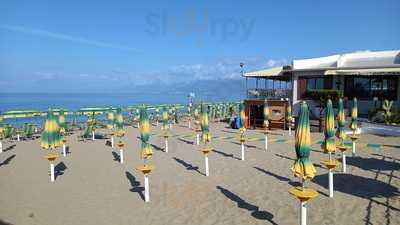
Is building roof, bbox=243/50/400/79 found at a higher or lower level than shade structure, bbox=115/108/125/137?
higher

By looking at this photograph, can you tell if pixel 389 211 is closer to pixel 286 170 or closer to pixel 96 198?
pixel 286 170

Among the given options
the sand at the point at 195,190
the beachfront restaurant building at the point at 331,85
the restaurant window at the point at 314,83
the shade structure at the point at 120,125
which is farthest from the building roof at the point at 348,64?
the shade structure at the point at 120,125

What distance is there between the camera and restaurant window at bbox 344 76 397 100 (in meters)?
22.5

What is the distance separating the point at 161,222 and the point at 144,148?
2.31 m

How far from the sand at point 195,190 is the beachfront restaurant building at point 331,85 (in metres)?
7.56

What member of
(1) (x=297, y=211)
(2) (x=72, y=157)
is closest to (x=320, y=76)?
(2) (x=72, y=157)

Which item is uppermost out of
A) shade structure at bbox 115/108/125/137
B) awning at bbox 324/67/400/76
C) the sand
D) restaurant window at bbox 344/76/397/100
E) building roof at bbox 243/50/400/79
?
building roof at bbox 243/50/400/79

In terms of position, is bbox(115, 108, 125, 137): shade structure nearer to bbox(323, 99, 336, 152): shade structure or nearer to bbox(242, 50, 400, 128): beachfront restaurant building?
Result: bbox(323, 99, 336, 152): shade structure

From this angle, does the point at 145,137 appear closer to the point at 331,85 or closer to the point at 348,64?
the point at 331,85

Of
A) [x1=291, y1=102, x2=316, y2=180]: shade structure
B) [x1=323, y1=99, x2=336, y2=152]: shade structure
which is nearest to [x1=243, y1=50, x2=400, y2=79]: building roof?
[x1=323, y1=99, x2=336, y2=152]: shade structure

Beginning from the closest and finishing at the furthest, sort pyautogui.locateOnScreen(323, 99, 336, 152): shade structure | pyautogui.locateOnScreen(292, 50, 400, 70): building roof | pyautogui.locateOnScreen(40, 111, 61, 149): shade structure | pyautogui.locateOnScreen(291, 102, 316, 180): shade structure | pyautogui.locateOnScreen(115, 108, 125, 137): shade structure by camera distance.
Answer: pyautogui.locateOnScreen(291, 102, 316, 180): shade structure < pyautogui.locateOnScreen(323, 99, 336, 152): shade structure < pyautogui.locateOnScreen(40, 111, 61, 149): shade structure < pyautogui.locateOnScreen(115, 108, 125, 137): shade structure < pyautogui.locateOnScreen(292, 50, 400, 70): building roof

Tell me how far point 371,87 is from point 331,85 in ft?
7.83

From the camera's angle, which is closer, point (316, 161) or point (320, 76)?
point (316, 161)

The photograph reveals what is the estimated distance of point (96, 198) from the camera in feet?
31.1
